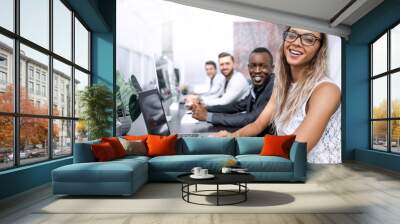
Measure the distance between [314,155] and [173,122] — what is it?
3386mm

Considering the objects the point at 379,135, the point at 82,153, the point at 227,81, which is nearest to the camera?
the point at 82,153

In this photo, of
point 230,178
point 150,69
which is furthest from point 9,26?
point 150,69

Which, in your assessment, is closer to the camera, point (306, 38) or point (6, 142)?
point (6, 142)

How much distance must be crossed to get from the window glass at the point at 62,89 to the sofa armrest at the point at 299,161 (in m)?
4.04

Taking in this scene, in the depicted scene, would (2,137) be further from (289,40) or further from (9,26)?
(289,40)

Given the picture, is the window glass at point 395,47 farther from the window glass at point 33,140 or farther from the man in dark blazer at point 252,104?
the window glass at point 33,140

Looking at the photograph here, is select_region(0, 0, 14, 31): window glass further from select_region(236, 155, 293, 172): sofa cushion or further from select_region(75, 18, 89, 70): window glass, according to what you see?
select_region(236, 155, 293, 172): sofa cushion

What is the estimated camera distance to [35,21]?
6.05m

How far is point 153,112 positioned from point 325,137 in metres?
4.09

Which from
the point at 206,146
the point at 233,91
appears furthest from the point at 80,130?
the point at 233,91

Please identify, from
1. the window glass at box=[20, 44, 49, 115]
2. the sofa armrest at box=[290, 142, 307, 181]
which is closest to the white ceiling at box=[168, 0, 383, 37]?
the sofa armrest at box=[290, 142, 307, 181]

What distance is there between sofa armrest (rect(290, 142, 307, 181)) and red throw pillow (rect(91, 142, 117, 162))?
2809 millimetres

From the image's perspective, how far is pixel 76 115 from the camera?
26.0 ft

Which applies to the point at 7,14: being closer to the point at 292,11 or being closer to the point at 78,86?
the point at 78,86
